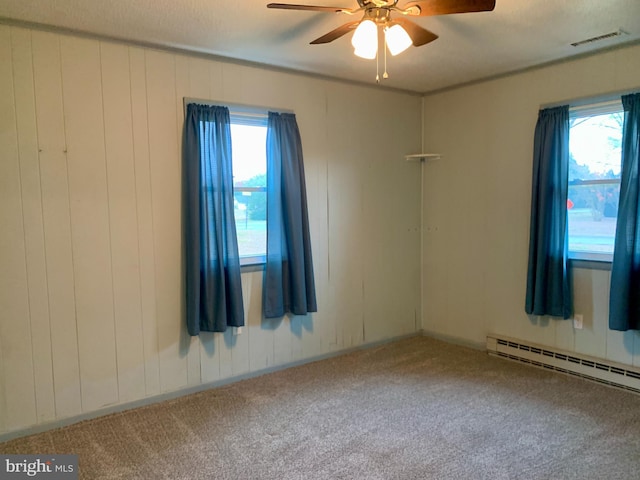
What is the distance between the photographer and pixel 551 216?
3.78 m

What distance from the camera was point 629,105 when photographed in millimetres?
3336

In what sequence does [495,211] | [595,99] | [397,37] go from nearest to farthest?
[397,37] < [595,99] < [495,211]

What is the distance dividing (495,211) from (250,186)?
2.25 metres

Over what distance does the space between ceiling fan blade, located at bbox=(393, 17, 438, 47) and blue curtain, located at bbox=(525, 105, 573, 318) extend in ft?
5.87

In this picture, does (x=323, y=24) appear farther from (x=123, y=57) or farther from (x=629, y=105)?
(x=629, y=105)

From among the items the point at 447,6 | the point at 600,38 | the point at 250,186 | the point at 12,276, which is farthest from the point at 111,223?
the point at 600,38

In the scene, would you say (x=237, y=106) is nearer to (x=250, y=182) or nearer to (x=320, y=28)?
(x=250, y=182)

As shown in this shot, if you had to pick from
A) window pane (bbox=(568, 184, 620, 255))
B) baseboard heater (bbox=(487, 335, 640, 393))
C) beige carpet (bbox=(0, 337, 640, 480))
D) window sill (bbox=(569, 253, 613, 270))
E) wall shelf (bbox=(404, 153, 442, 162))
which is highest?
wall shelf (bbox=(404, 153, 442, 162))

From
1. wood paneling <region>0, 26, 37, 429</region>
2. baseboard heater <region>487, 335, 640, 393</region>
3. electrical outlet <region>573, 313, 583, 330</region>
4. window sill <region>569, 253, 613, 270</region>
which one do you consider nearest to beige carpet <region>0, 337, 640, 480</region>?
baseboard heater <region>487, 335, 640, 393</region>

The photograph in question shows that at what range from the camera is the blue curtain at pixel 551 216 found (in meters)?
3.73

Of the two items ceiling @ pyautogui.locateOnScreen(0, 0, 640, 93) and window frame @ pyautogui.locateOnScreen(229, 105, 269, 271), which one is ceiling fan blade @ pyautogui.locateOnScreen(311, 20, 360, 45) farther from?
window frame @ pyautogui.locateOnScreen(229, 105, 269, 271)

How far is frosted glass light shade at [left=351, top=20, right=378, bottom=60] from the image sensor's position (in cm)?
232

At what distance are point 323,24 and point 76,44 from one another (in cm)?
159

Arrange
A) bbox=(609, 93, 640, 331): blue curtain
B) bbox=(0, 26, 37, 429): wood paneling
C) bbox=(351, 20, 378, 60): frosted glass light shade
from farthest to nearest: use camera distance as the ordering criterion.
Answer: bbox=(609, 93, 640, 331): blue curtain → bbox=(0, 26, 37, 429): wood paneling → bbox=(351, 20, 378, 60): frosted glass light shade
